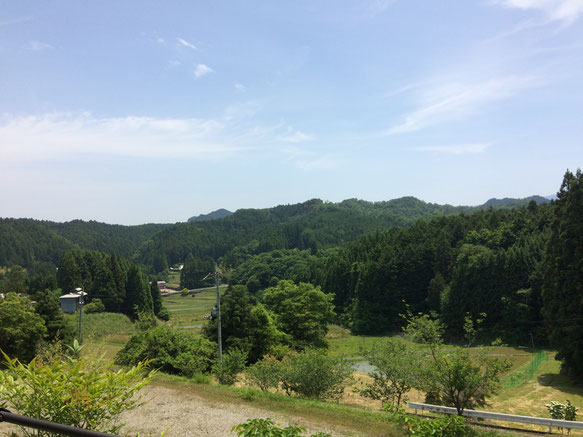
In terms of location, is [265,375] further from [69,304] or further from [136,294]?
[136,294]

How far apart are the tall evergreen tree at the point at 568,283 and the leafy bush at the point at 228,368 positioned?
70.8 ft

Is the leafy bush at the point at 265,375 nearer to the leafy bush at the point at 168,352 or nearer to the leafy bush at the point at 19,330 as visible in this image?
the leafy bush at the point at 168,352

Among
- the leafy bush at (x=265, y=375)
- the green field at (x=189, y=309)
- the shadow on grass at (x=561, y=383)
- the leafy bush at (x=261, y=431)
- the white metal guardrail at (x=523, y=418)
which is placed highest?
the leafy bush at (x=261, y=431)

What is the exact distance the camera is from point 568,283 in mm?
27828

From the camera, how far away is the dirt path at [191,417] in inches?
400

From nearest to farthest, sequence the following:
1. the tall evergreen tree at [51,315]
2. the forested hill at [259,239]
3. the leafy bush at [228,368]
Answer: the leafy bush at [228,368] → the tall evergreen tree at [51,315] → the forested hill at [259,239]

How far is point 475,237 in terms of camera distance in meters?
61.0

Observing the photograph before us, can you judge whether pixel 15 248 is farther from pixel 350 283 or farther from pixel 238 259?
pixel 350 283

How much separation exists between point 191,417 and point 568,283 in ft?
90.4

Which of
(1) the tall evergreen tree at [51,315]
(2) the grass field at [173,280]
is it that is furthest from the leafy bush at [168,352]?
(2) the grass field at [173,280]

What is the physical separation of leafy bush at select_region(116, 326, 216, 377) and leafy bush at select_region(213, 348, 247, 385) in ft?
3.28

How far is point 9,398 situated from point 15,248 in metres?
165

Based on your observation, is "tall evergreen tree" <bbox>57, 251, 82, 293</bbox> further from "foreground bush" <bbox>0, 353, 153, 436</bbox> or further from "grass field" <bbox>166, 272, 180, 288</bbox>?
"foreground bush" <bbox>0, 353, 153, 436</bbox>

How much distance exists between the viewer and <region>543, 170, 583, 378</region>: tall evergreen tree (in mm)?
25969
